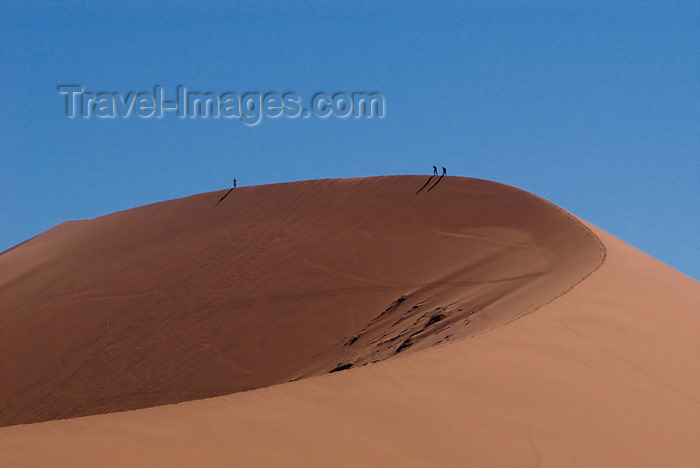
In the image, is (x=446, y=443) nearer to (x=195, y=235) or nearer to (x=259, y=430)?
(x=259, y=430)

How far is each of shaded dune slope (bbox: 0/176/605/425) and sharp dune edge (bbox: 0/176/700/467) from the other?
8cm

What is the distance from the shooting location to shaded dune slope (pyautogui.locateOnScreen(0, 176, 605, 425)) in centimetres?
1691

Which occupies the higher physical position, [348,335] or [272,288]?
[272,288]

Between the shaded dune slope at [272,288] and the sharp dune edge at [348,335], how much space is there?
80mm

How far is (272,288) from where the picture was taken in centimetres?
2238

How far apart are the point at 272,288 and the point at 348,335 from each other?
482 cm

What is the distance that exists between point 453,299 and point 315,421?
9905mm

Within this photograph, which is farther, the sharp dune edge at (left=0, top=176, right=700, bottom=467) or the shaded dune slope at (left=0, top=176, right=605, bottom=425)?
the shaded dune slope at (left=0, top=176, right=605, bottom=425)

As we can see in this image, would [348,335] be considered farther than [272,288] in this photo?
No

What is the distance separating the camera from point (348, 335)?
59.3 ft

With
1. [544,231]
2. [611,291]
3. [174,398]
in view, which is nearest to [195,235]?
[174,398]

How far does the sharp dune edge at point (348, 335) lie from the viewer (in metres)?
6.95

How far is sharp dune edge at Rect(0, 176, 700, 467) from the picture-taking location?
695 cm

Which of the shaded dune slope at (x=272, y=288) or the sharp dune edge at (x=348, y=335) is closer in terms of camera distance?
the sharp dune edge at (x=348, y=335)
